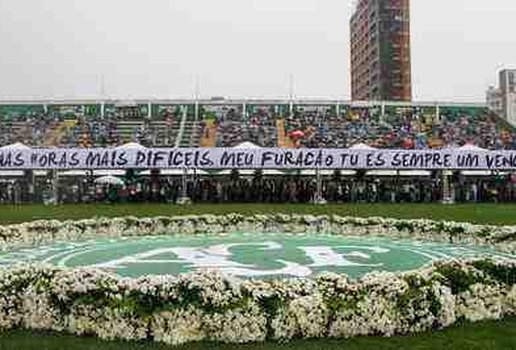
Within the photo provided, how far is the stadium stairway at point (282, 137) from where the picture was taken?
50.0 meters

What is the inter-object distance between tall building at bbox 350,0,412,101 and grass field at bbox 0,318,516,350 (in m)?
111

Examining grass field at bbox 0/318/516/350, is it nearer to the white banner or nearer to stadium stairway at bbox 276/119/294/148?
the white banner

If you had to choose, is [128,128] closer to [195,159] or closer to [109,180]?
[109,180]

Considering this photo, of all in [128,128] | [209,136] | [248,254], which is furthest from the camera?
[128,128]

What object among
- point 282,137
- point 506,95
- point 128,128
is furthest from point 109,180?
point 506,95

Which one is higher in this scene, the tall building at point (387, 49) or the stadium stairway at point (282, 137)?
the tall building at point (387, 49)

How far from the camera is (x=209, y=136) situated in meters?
52.6

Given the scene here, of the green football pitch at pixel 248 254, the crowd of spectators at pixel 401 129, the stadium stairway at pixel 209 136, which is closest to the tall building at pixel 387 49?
the crowd of spectators at pixel 401 129

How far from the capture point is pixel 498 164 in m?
37.8

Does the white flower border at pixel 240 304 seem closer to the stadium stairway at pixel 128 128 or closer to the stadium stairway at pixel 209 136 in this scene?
the stadium stairway at pixel 209 136

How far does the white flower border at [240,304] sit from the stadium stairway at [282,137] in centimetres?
4070

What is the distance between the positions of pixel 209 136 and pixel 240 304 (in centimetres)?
4505

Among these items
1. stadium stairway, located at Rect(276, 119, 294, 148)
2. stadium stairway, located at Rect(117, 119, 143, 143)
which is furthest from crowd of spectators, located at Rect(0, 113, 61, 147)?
stadium stairway, located at Rect(276, 119, 294, 148)

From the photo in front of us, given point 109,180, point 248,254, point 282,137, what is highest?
point 282,137
